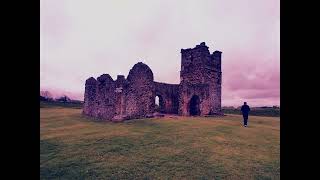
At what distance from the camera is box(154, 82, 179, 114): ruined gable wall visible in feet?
87.6

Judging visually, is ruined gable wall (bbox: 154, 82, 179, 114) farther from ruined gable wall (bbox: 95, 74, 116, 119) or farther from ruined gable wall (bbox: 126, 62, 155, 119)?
ruined gable wall (bbox: 95, 74, 116, 119)

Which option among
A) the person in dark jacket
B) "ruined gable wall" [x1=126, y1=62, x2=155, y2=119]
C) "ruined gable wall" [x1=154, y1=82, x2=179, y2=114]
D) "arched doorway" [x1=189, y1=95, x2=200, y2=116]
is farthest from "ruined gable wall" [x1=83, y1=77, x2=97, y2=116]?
the person in dark jacket

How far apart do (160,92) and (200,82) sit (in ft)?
16.6

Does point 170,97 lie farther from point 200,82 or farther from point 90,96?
point 90,96

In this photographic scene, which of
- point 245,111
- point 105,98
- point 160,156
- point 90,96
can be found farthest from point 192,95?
point 160,156

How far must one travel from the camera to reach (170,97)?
1073 inches

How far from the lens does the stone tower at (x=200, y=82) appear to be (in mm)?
26344
